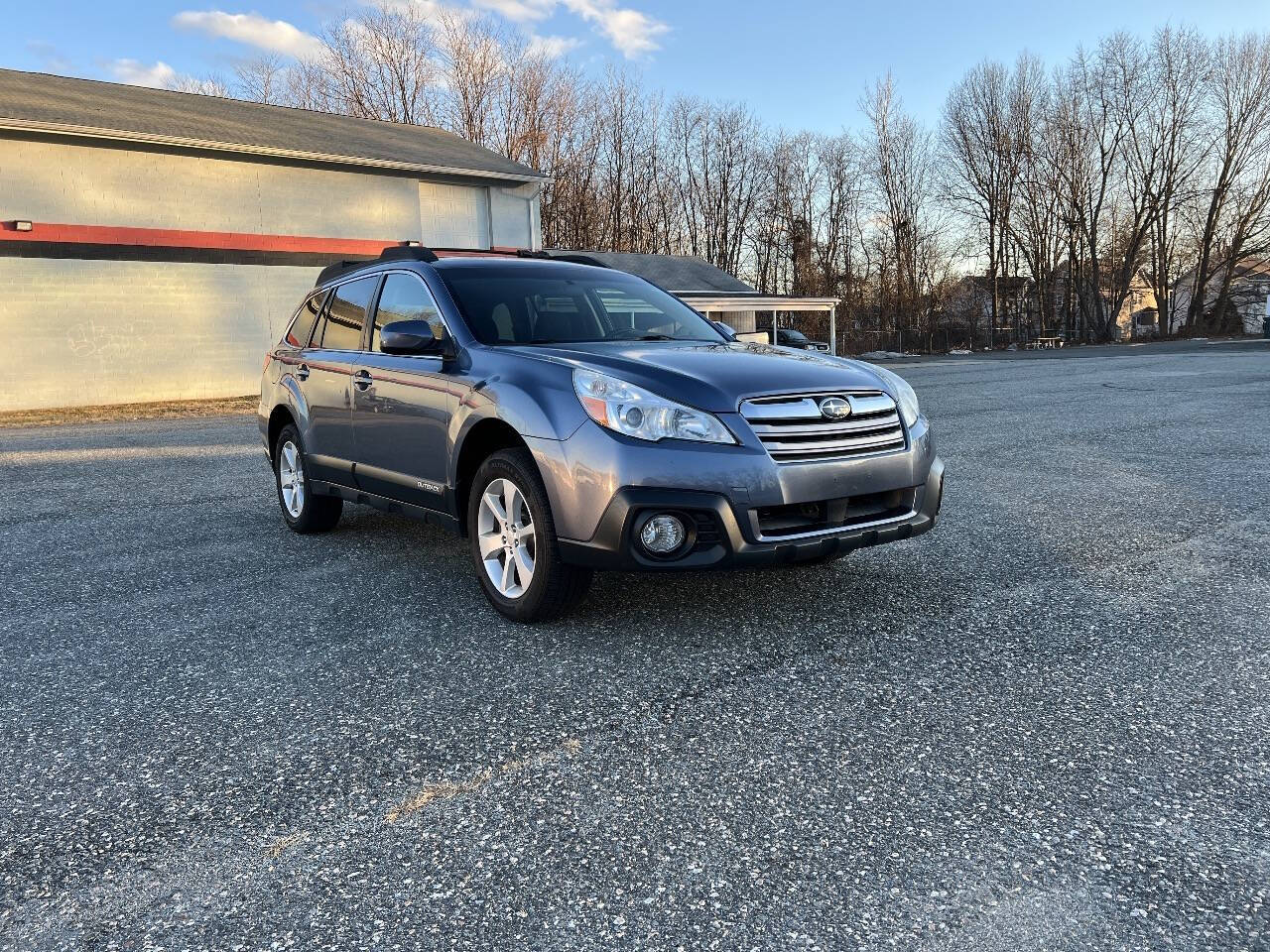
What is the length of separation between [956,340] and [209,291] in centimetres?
4739

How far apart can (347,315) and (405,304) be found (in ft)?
2.70

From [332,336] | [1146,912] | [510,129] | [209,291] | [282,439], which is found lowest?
[1146,912]

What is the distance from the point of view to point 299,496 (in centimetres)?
646

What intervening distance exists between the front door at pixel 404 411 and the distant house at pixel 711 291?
2818 cm

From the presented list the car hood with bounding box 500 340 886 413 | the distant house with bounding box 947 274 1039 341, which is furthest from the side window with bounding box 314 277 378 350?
the distant house with bounding box 947 274 1039 341

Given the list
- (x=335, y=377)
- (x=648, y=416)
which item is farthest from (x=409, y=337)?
(x=648, y=416)

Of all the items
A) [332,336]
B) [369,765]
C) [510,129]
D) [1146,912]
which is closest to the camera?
[1146,912]

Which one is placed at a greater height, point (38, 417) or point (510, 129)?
point (510, 129)

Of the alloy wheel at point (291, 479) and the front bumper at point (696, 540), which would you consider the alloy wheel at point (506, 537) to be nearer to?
the front bumper at point (696, 540)

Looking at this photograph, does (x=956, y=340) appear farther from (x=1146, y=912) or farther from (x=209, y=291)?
(x=1146, y=912)

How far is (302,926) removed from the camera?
2.11 metres

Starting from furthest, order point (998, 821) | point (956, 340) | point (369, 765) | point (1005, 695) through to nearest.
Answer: point (956, 340) < point (1005, 695) < point (369, 765) < point (998, 821)

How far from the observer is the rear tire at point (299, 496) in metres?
6.28

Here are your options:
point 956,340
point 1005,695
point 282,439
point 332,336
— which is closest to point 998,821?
point 1005,695
